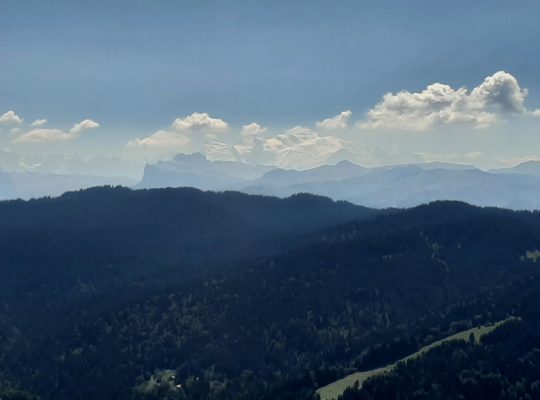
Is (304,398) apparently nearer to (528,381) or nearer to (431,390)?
(431,390)

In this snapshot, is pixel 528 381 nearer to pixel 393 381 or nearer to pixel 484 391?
pixel 484 391

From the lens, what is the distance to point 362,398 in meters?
187

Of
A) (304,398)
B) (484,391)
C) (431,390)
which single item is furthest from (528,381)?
(304,398)

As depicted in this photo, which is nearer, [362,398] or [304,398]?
[362,398]

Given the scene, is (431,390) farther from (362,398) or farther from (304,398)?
(304,398)

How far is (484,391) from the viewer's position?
613 ft

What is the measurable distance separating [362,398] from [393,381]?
539 inches

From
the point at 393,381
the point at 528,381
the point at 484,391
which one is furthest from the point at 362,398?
the point at 528,381

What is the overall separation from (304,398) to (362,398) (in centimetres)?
2185

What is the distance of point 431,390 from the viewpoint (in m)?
186

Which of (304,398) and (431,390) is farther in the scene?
(304,398)

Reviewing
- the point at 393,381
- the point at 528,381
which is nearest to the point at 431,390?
the point at 393,381

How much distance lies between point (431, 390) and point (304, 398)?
41.4 m

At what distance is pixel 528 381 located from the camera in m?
191
